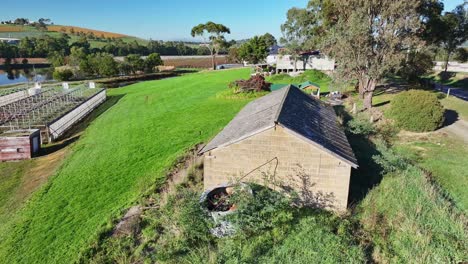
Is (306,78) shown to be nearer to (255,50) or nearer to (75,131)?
(255,50)

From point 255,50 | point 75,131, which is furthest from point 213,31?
point 75,131

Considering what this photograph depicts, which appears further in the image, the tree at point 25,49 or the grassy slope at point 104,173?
the tree at point 25,49

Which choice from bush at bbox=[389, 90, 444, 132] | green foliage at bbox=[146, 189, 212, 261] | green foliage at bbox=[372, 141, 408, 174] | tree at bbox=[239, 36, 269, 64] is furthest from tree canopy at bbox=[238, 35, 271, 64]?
green foliage at bbox=[146, 189, 212, 261]

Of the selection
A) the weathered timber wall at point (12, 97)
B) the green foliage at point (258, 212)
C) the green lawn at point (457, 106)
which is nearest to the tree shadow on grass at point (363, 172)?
the green foliage at point (258, 212)

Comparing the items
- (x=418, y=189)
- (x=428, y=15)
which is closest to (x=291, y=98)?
(x=418, y=189)

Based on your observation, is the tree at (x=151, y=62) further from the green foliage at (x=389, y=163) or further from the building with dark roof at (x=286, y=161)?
the green foliage at (x=389, y=163)

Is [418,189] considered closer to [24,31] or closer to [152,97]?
[152,97]
